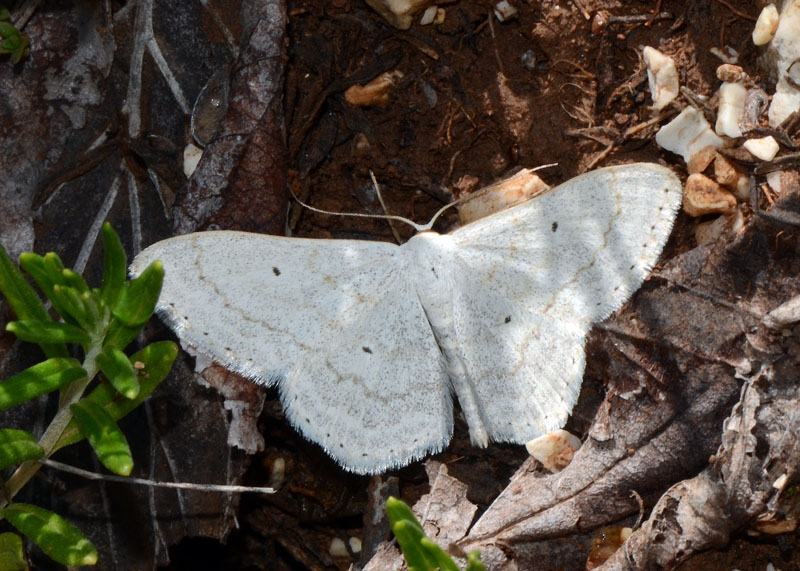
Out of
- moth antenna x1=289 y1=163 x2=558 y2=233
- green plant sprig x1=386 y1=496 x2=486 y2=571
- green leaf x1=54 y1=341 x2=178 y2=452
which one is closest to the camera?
green plant sprig x1=386 y1=496 x2=486 y2=571

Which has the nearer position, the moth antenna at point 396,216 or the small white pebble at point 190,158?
the moth antenna at point 396,216

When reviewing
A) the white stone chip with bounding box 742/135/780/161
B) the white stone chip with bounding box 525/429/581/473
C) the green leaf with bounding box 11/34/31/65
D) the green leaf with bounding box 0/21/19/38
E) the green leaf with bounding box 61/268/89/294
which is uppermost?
the green leaf with bounding box 0/21/19/38

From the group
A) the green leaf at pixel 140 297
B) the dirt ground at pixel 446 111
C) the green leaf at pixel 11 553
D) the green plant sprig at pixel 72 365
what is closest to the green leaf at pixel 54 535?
the green plant sprig at pixel 72 365

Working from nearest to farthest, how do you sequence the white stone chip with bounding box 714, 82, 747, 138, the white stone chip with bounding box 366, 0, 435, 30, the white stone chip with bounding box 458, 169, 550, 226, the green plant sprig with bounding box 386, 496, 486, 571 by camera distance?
the green plant sprig with bounding box 386, 496, 486, 571 < the white stone chip with bounding box 714, 82, 747, 138 < the white stone chip with bounding box 458, 169, 550, 226 < the white stone chip with bounding box 366, 0, 435, 30

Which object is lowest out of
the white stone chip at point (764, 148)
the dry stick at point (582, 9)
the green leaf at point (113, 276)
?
the white stone chip at point (764, 148)

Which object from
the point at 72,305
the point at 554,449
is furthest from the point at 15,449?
the point at 554,449

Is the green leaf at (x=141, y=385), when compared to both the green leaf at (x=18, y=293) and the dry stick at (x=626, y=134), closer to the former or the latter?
the green leaf at (x=18, y=293)

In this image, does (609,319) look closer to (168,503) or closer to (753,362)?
(753,362)

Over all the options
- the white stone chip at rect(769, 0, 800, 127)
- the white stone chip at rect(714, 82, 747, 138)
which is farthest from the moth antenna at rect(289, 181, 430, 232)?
the white stone chip at rect(769, 0, 800, 127)

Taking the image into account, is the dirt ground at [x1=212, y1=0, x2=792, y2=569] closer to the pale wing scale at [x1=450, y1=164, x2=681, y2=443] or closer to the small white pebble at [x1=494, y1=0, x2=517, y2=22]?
the small white pebble at [x1=494, y1=0, x2=517, y2=22]
